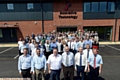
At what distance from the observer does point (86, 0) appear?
65.1ft

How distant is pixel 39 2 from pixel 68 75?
16029 mm

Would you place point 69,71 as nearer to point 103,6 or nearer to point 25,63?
point 25,63

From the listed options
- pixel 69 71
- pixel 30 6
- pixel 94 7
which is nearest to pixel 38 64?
pixel 69 71

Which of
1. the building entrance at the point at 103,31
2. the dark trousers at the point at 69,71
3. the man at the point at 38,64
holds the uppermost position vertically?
the building entrance at the point at 103,31

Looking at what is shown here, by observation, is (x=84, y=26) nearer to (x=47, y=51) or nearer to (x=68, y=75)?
(x=47, y=51)

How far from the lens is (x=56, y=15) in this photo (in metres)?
20.0

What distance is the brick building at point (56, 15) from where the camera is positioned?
1973 cm

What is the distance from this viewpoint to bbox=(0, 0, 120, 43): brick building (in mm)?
19734

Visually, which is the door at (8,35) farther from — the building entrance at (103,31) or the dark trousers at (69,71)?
the dark trousers at (69,71)

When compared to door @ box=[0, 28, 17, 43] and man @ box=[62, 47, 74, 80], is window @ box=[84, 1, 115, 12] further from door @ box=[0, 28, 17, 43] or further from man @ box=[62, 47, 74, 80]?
man @ box=[62, 47, 74, 80]

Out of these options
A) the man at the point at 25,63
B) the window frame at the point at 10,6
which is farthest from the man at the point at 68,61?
the window frame at the point at 10,6

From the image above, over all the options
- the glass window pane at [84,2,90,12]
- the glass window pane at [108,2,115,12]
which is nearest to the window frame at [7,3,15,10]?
the glass window pane at [84,2,90,12]

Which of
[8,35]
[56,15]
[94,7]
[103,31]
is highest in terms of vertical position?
[94,7]

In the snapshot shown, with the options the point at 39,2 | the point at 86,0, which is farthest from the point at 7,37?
the point at 86,0
